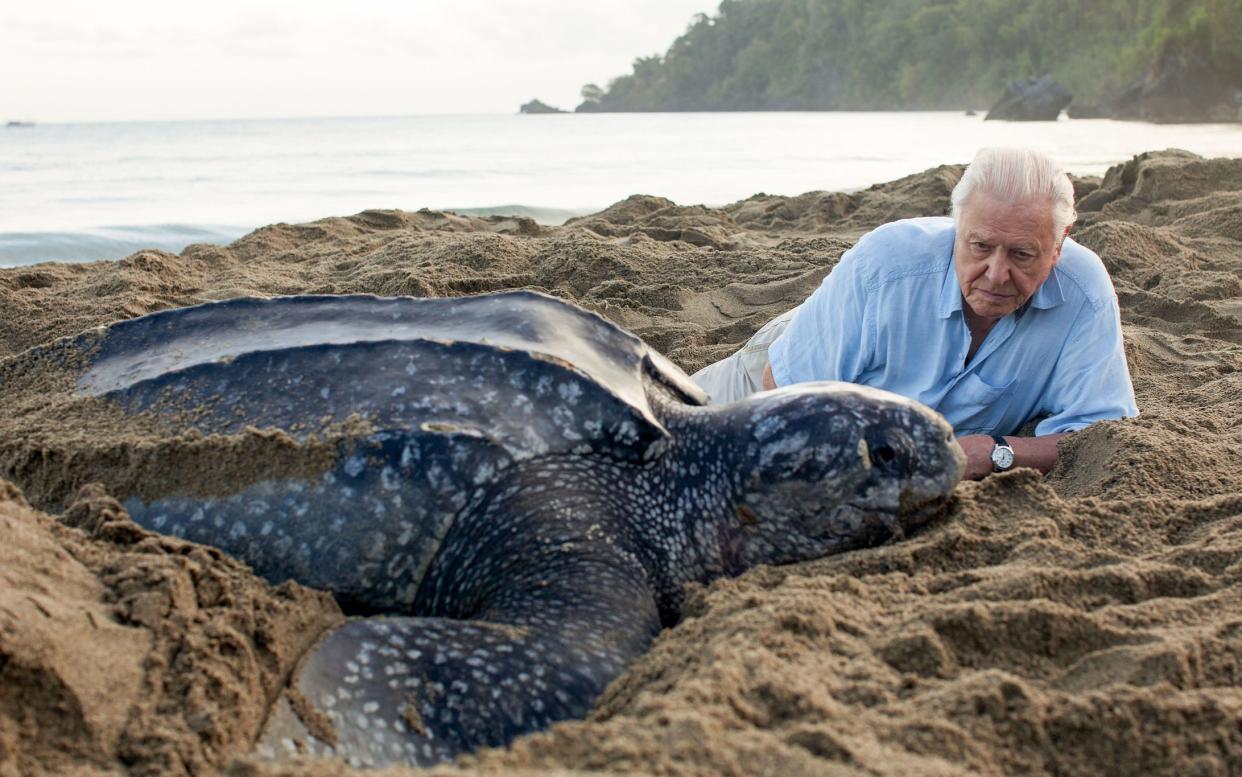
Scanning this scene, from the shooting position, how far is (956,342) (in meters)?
2.47

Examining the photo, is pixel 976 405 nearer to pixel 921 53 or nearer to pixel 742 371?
pixel 742 371

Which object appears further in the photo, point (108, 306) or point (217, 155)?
point (217, 155)

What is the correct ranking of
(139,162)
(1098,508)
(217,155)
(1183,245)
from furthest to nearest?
(217,155), (139,162), (1183,245), (1098,508)

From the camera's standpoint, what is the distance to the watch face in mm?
2211

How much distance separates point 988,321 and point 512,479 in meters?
1.35

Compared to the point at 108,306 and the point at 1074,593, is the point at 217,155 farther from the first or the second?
the point at 1074,593

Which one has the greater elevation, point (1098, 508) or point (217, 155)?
point (217, 155)

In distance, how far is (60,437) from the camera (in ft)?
5.95

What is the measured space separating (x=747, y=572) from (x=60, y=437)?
1.28m

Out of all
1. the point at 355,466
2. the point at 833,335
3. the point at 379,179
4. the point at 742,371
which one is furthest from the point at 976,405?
the point at 379,179

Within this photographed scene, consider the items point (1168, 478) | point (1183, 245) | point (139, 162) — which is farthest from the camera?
point (139, 162)

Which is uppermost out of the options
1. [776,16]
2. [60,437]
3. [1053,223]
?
[776,16]

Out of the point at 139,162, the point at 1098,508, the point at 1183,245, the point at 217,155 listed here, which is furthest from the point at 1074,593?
the point at 217,155

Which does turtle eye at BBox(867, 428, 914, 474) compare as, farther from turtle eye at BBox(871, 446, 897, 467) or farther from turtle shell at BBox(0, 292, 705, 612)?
turtle shell at BBox(0, 292, 705, 612)
